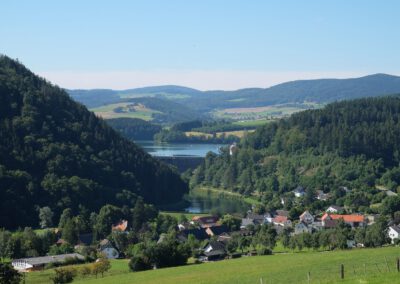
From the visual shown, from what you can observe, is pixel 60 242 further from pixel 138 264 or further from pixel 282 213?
pixel 282 213

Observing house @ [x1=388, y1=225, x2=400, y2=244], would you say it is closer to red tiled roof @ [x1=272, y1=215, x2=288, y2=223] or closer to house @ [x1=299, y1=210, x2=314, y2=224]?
house @ [x1=299, y1=210, x2=314, y2=224]

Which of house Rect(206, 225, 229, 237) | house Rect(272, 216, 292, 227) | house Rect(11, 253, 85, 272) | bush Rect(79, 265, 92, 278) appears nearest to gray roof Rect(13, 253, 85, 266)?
house Rect(11, 253, 85, 272)

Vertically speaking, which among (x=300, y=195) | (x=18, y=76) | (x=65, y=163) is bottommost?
(x=300, y=195)

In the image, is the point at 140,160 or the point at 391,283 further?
the point at 140,160

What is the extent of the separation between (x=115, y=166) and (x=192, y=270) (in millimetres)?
52253

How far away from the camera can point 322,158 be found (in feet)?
335

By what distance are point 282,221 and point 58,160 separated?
2706cm

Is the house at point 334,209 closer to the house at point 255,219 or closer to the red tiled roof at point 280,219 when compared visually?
the red tiled roof at point 280,219

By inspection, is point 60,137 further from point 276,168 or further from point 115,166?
point 276,168

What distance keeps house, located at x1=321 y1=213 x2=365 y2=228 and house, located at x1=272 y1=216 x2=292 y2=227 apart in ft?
11.5

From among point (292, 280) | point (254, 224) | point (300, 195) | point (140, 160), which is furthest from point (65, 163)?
point (292, 280)

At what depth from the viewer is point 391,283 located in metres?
18.1

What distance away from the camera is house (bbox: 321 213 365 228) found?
212ft

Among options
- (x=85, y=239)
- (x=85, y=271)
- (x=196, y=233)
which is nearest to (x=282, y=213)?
(x=196, y=233)
